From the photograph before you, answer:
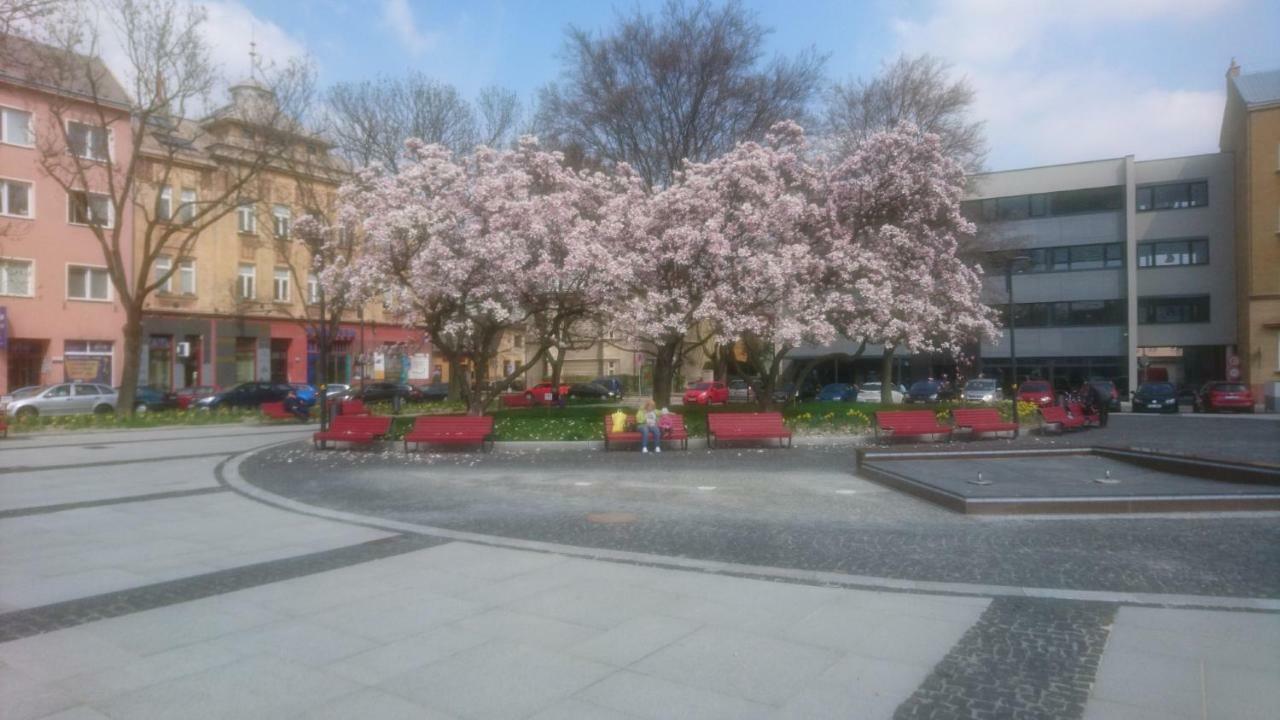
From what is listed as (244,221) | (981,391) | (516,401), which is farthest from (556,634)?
(244,221)

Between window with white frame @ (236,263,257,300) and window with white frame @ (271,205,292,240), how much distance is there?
129 inches

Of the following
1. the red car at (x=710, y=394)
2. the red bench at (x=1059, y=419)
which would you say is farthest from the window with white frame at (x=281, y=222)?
the red bench at (x=1059, y=419)

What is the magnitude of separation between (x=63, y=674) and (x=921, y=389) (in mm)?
41651

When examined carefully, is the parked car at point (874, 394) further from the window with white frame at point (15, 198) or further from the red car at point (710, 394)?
the window with white frame at point (15, 198)

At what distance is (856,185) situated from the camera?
23.2 meters

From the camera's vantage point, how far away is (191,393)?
3697cm

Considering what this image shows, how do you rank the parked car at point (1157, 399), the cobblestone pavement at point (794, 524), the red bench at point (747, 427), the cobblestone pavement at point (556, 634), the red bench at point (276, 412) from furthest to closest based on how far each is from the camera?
the parked car at point (1157, 399) < the red bench at point (276, 412) < the red bench at point (747, 427) < the cobblestone pavement at point (794, 524) < the cobblestone pavement at point (556, 634)

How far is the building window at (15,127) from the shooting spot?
113 feet

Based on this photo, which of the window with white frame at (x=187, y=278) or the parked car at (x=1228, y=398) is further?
the window with white frame at (x=187, y=278)

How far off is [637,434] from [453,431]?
4.09 metres

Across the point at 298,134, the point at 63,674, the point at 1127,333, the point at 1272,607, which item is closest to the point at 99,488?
the point at 63,674

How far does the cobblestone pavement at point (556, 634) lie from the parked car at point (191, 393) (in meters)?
27.6

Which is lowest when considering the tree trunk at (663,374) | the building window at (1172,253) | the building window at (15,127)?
the tree trunk at (663,374)

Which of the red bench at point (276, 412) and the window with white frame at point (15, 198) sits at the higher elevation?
the window with white frame at point (15, 198)
